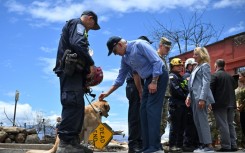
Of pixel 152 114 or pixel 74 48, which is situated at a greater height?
pixel 74 48

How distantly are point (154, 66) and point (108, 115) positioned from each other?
577 centimetres

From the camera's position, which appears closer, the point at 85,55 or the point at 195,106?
the point at 85,55

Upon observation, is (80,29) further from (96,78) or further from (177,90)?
(177,90)

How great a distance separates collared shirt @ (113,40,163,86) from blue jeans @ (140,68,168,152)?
0.47 ft

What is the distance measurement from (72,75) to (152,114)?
4.13 feet

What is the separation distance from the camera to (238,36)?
1759cm

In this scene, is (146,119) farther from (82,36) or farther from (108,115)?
(108,115)

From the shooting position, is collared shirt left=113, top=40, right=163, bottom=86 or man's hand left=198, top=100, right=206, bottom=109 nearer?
collared shirt left=113, top=40, right=163, bottom=86

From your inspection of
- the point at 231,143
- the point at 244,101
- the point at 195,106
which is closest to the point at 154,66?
the point at 195,106

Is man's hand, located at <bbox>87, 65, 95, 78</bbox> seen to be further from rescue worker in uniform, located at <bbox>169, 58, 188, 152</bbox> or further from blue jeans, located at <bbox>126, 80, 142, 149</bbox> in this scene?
rescue worker in uniform, located at <bbox>169, 58, 188, 152</bbox>

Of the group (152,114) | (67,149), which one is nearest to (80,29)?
(152,114)

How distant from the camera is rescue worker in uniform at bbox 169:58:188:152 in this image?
7496 mm

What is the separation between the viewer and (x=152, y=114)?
5414 mm

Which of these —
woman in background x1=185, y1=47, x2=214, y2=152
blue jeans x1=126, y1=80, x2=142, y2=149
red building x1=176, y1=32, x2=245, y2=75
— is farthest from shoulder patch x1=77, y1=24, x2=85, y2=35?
red building x1=176, y1=32, x2=245, y2=75
